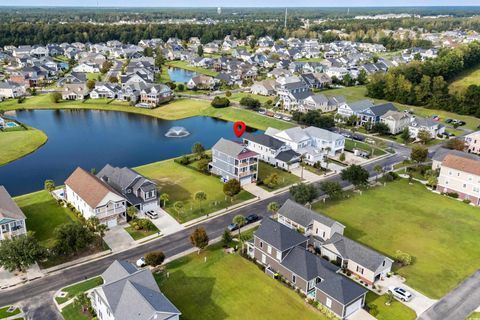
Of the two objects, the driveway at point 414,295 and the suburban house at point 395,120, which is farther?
the suburban house at point 395,120

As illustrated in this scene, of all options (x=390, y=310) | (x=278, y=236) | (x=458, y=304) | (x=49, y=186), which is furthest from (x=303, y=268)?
(x=49, y=186)

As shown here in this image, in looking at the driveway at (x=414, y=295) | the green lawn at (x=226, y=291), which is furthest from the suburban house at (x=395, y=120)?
the green lawn at (x=226, y=291)

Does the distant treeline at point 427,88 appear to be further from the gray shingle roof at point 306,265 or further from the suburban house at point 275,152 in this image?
the gray shingle roof at point 306,265

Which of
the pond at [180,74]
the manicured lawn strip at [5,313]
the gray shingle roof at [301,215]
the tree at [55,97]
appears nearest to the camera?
the manicured lawn strip at [5,313]

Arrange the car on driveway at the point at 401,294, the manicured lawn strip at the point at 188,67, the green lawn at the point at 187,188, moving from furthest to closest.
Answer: the manicured lawn strip at the point at 188,67
the green lawn at the point at 187,188
the car on driveway at the point at 401,294

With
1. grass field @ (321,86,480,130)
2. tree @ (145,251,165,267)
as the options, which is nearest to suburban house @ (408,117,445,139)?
grass field @ (321,86,480,130)

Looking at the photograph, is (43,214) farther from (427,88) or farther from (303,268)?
(427,88)

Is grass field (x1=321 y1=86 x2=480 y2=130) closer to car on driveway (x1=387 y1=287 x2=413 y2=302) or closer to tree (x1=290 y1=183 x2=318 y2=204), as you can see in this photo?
tree (x1=290 y1=183 x2=318 y2=204)
